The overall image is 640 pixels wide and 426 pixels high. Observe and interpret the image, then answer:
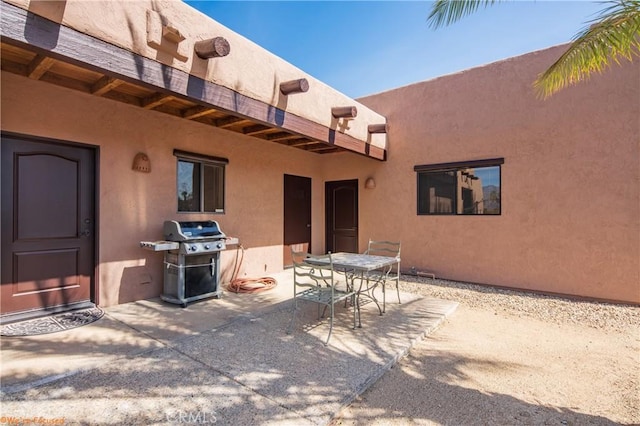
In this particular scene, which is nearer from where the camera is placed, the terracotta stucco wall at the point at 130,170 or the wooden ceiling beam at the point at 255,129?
the terracotta stucco wall at the point at 130,170

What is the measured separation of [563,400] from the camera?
257 centimetres

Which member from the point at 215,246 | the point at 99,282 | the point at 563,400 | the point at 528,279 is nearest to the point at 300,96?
the point at 215,246

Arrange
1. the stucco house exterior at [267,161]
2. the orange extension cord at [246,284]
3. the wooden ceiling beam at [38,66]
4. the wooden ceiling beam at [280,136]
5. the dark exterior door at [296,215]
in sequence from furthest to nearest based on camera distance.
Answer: the dark exterior door at [296,215], the wooden ceiling beam at [280,136], the orange extension cord at [246,284], the stucco house exterior at [267,161], the wooden ceiling beam at [38,66]

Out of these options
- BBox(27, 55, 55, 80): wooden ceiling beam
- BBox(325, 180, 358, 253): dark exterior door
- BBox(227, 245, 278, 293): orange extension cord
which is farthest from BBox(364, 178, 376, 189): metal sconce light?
BBox(27, 55, 55, 80): wooden ceiling beam

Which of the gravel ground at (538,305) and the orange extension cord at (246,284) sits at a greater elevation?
the orange extension cord at (246,284)

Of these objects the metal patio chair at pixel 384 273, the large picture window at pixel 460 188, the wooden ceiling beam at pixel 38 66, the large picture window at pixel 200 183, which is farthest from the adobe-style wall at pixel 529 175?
the wooden ceiling beam at pixel 38 66

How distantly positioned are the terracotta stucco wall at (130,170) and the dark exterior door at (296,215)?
985 millimetres

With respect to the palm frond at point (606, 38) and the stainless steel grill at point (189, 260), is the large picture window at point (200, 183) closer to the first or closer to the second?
the stainless steel grill at point (189, 260)

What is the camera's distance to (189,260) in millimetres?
4730

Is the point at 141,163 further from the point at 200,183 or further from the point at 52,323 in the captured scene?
the point at 52,323

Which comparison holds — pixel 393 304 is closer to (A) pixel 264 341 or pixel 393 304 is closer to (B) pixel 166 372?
(A) pixel 264 341

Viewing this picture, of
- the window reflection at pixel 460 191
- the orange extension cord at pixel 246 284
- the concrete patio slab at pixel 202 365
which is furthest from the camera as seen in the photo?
the window reflection at pixel 460 191

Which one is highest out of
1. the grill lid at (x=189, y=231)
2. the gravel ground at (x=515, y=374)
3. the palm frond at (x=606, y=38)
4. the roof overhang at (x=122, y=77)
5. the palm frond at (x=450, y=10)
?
the palm frond at (x=450, y=10)

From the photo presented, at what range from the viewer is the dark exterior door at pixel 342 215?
8.34m
